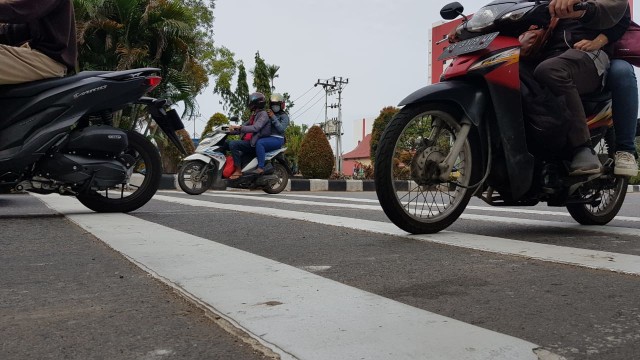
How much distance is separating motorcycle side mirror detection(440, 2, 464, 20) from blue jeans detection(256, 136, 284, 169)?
617 cm

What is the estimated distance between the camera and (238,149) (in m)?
9.12

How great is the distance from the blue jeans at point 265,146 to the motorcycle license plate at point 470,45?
6.29 meters

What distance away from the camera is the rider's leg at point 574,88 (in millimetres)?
2715

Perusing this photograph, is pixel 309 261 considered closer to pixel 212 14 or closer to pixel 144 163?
pixel 144 163

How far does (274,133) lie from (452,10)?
21.2 ft

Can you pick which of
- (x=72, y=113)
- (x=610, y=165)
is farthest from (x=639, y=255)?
(x=72, y=113)

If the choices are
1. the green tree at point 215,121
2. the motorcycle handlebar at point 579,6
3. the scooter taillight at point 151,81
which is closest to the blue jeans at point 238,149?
the scooter taillight at point 151,81

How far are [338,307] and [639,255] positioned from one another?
142 cm

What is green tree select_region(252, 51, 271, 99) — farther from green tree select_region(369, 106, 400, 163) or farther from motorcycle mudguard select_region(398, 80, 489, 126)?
motorcycle mudguard select_region(398, 80, 489, 126)

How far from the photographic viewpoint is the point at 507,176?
2.76 m

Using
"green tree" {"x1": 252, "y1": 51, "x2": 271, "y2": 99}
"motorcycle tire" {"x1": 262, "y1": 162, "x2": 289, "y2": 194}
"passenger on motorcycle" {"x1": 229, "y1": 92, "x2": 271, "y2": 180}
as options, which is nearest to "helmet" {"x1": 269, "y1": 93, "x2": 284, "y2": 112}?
"passenger on motorcycle" {"x1": 229, "y1": 92, "x2": 271, "y2": 180}

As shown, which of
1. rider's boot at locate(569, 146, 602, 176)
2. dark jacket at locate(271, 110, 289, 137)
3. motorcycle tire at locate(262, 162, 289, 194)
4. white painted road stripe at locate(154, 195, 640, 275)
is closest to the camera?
white painted road stripe at locate(154, 195, 640, 275)

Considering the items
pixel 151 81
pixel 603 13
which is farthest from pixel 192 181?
pixel 603 13

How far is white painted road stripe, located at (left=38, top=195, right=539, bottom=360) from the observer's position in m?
1.07
